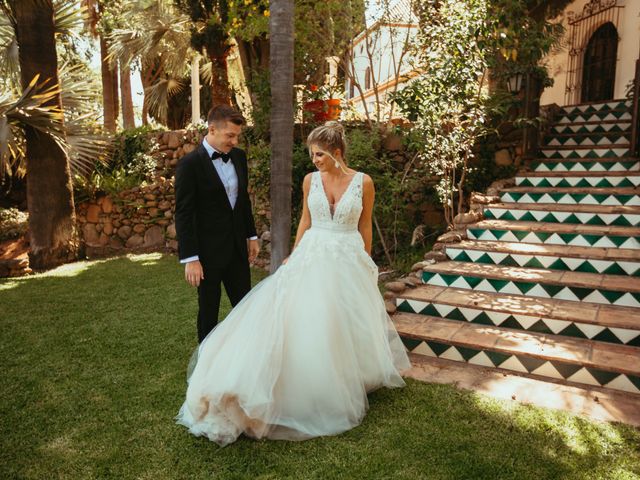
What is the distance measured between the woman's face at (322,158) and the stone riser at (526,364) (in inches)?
70.8

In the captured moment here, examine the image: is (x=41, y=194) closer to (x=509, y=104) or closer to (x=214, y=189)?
(x=214, y=189)

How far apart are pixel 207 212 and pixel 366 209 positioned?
1.09 metres

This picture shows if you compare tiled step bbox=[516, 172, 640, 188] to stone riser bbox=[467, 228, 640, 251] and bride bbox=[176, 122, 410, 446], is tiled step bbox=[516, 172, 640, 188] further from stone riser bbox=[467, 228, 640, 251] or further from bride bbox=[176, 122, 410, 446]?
bride bbox=[176, 122, 410, 446]

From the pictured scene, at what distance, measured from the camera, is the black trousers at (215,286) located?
3.44 meters

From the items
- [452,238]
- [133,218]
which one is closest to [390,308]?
[452,238]

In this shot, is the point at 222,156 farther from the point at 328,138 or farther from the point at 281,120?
the point at 281,120

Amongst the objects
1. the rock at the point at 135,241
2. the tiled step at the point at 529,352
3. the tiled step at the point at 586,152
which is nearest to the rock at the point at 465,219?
the tiled step at the point at 529,352

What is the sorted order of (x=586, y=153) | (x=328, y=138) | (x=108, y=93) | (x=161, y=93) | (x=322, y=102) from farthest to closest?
(x=161, y=93), (x=108, y=93), (x=322, y=102), (x=586, y=153), (x=328, y=138)

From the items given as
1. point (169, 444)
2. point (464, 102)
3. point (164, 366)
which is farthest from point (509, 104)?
point (169, 444)

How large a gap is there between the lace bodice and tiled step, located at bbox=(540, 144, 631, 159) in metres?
6.08

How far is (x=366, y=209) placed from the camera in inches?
129

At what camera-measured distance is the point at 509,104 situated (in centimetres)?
710

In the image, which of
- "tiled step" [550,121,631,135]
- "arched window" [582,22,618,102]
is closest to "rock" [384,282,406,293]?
"tiled step" [550,121,631,135]

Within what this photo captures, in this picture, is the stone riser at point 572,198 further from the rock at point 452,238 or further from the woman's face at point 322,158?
the woman's face at point 322,158
